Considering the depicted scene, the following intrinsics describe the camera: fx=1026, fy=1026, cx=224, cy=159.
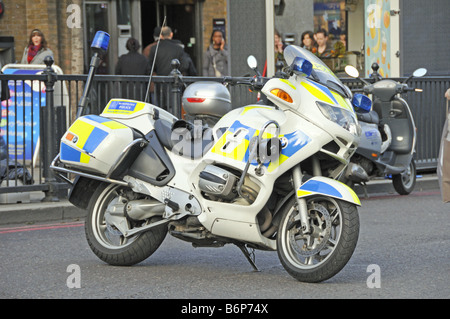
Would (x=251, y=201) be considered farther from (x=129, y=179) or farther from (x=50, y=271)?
(x=50, y=271)

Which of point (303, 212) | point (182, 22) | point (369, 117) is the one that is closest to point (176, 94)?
point (369, 117)

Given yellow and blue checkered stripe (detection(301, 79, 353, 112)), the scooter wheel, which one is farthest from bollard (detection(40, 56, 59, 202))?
yellow and blue checkered stripe (detection(301, 79, 353, 112))

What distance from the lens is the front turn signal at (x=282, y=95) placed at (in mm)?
6239

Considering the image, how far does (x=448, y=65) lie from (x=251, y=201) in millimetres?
9277

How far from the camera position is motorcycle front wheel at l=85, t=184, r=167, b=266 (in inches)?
268

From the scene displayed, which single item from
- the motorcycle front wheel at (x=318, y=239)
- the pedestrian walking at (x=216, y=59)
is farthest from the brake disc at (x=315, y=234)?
the pedestrian walking at (x=216, y=59)

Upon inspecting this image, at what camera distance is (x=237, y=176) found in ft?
20.9

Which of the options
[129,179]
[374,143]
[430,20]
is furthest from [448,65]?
[129,179]

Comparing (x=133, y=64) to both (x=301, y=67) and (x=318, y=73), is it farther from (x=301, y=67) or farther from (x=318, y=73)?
(x=301, y=67)

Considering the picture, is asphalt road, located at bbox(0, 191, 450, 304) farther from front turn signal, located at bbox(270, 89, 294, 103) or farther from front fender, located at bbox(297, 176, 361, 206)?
front turn signal, located at bbox(270, 89, 294, 103)

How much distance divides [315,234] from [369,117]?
17.2 ft

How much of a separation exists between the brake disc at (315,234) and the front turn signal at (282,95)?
25.9 inches

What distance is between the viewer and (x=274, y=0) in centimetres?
1457

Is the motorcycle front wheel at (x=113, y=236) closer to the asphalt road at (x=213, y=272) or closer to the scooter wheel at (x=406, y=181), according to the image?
the asphalt road at (x=213, y=272)
